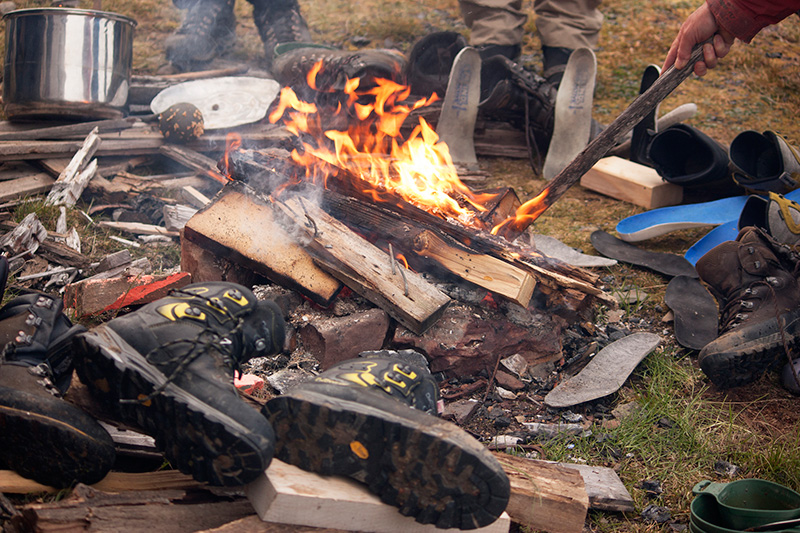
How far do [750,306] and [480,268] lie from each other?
57.4 inches

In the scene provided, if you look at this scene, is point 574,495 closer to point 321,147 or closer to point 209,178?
point 321,147

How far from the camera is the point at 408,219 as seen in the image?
3451mm

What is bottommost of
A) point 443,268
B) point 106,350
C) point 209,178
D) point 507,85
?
point 209,178

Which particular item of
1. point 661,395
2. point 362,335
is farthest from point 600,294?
point 362,335

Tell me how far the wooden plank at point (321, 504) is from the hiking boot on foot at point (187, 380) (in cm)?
9

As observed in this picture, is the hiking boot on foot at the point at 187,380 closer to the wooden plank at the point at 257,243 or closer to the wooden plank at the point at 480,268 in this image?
the wooden plank at the point at 257,243

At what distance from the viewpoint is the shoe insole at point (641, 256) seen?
14.0 feet

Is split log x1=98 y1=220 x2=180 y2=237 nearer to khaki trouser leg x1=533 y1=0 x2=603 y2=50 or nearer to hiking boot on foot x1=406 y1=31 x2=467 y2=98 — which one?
hiking boot on foot x1=406 y1=31 x2=467 y2=98

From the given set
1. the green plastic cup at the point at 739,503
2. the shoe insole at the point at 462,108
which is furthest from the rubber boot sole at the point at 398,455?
the shoe insole at the point at 462,108

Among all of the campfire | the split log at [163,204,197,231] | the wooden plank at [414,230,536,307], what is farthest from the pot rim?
the wooden plank at [414,230,536,307]

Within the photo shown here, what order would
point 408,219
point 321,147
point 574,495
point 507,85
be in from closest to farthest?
point 574,495
point 408,219
point 321,147
point 507,85

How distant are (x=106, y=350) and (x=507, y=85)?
5.05 m

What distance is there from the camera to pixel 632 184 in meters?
5.38

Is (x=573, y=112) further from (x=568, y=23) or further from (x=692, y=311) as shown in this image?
(x=692, y=311)
